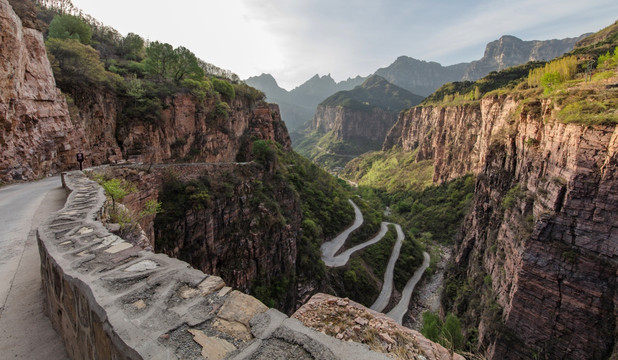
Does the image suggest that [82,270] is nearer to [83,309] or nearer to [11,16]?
[83,309]

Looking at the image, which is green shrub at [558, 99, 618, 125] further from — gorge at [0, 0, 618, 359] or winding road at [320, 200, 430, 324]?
winding road at [320, 200, 430, 324]

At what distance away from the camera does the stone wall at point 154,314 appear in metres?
2.27

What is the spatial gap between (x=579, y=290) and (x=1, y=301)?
23877 mm

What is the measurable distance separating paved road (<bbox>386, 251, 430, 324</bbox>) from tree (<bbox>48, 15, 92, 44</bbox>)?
43830mm

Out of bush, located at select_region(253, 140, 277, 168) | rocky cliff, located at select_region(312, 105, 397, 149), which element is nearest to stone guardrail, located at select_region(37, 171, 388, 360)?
bush, located at select_region(253, 140, 277, 168)

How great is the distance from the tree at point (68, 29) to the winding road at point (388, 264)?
117 feet

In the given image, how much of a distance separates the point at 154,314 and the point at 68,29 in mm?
36343

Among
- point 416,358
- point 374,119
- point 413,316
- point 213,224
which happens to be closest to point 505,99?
point 413,316

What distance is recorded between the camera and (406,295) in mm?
36156

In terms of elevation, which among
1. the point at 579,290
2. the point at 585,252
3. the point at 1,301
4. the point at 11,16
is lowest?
the point at 579,290

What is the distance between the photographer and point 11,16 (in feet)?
40.9

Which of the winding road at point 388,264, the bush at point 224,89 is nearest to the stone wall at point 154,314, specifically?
the bush at point 224,89

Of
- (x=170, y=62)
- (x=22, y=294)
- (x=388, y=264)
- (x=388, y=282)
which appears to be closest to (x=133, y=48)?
(x=170, y=62)

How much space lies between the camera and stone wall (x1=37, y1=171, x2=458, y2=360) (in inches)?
89.3
